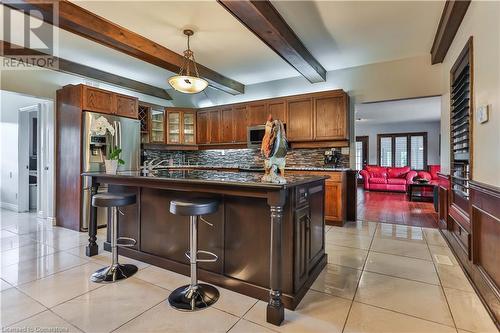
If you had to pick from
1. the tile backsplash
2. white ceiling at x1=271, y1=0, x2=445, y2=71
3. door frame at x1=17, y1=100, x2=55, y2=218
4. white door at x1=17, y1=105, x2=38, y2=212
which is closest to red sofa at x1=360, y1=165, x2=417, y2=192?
the tile backsplash

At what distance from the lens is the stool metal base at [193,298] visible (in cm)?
189

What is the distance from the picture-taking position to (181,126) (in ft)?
19.7

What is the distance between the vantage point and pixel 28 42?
11.9 feet

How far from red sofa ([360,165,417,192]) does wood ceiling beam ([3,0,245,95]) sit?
7.25m

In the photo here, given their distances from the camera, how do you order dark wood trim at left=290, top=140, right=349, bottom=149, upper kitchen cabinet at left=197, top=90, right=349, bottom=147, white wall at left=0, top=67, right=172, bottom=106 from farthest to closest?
dark wood trim at left=290, top=140, right=349, bottom=149
upper kitchen cabinet at left=197, top=90, right=349, bottom=147
white wall at left=0, top=67, right=172, bottom=106

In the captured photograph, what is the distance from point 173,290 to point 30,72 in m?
4.17

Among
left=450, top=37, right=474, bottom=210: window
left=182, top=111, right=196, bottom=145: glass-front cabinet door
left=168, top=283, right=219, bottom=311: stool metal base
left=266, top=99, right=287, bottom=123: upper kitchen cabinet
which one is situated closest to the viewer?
left=168, top=283, right=219, bottom=311: stool metal base

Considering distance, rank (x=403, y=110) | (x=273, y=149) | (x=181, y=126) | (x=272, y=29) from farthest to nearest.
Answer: (x=403, y=110) < (x=181, y=126) < (x=272, y=29) < (x=273, y=149)

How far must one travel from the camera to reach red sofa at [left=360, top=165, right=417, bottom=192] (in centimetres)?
823

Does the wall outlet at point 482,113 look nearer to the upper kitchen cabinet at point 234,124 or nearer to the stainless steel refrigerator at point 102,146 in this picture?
the upper kitchen cabinet at point 234,124

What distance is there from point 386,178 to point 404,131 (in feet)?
10.5

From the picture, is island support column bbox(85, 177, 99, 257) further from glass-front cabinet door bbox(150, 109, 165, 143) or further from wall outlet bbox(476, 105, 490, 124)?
wall outlet bbox(476, 105, 490, 124)

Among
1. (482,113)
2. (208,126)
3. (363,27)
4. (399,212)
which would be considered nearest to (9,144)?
(208,126)

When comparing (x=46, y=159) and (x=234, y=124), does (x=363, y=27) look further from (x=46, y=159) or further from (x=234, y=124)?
(x=46, y=159)
